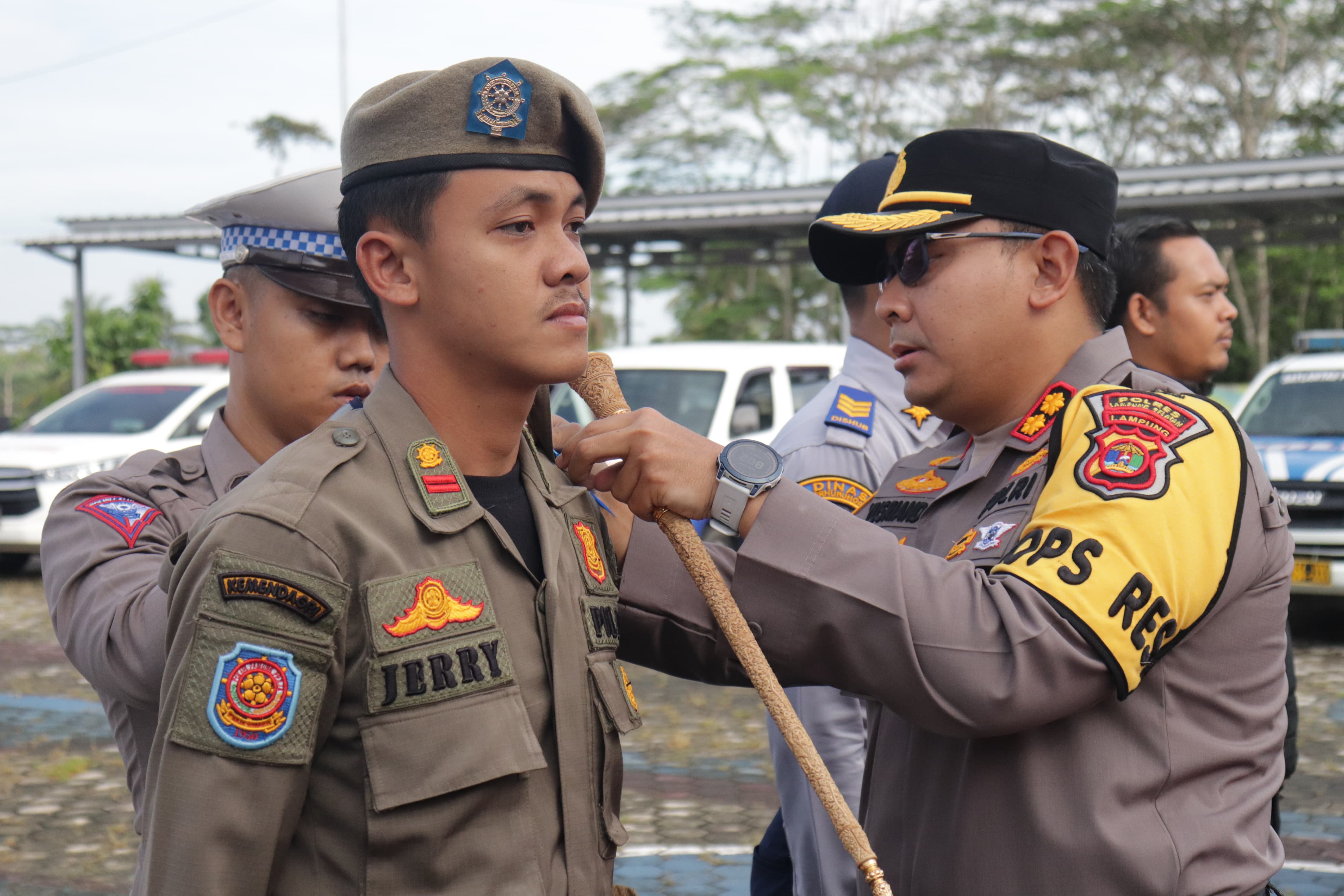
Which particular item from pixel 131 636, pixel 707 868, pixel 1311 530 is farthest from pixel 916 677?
pixel 1311 530

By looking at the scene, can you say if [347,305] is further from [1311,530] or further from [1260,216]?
[1260,216]

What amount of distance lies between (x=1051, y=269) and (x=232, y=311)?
1.47m

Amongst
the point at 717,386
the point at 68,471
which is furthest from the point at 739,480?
the point at 68,471

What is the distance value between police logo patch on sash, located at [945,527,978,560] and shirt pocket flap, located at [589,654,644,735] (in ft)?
2.01

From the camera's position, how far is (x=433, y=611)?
58.1 inches

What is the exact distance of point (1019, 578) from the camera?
5.63 ft

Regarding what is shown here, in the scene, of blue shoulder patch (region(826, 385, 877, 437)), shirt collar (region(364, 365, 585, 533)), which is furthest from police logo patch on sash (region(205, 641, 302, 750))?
blue shoulder patch (region(826, 385, 877, 437))

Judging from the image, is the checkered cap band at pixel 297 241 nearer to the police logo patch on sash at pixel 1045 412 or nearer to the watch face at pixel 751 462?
the watch face at pixel 751 462

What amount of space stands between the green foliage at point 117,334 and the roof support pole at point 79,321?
266cm

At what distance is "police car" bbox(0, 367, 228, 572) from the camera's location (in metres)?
9.60

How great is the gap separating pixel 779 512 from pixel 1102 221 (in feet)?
2.87

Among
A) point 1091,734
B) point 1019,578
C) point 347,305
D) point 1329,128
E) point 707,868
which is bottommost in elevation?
point 707,868

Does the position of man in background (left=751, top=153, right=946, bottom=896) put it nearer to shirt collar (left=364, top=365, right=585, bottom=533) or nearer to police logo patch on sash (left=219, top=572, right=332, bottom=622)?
shirt collar (left=364, top=365, right=585, bottom=533)

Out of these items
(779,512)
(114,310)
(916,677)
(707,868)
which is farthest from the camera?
(114,310)
